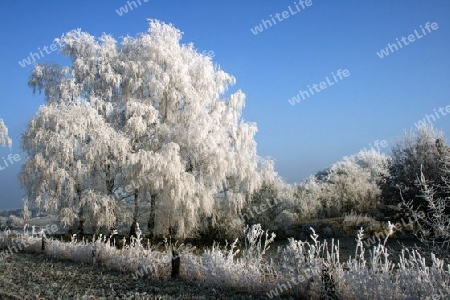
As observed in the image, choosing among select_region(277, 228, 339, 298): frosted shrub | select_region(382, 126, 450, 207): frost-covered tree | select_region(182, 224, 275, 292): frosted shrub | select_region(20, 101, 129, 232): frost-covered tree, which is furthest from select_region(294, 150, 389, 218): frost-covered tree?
select_region(277, 228, 339, 298): frosted shrub

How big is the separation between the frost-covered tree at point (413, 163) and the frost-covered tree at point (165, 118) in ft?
18.6

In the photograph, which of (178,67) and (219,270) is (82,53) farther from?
(219,270)

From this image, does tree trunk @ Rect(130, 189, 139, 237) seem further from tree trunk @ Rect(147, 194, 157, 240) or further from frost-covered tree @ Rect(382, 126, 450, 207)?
frost-covered tree @ Rect(382, 126, 450, 207)

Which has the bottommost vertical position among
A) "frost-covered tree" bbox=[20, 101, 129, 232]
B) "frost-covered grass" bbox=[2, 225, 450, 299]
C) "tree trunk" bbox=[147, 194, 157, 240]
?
"frost-covered grass" bbox=[2, 225, 450, 299]

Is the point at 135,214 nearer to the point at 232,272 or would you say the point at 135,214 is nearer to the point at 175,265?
the point at 175,265

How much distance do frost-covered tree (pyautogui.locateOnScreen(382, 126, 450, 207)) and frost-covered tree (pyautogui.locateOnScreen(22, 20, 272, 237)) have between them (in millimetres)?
5673

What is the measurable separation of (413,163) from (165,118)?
11.0 meters

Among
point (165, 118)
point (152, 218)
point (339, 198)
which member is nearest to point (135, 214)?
point (152, 218)

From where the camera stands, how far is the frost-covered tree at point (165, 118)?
613 inches

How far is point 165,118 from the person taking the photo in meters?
18.1

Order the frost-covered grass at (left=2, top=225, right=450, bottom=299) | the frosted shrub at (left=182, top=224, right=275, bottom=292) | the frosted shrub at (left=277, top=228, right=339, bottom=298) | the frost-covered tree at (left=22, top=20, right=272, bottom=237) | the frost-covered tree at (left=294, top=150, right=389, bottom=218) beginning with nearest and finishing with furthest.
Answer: the frost-covered grass at (left=2, top=225, right=450, bottom=299), the frosted shrub at (left=277, top=228, right=339, bottom=298), the frosted shrub at (left=182, top=224, right=275, bottom=292), the frost-covered tree at (left=22, top=20, right=272, bottom=237), the frost-covered tree at (left=294, top=150, right=389, bottom=218)

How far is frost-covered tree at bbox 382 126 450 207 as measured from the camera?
1570cm

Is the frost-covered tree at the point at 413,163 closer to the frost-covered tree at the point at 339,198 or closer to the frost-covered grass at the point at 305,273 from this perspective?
the frost-covered tree at the point at 339,198

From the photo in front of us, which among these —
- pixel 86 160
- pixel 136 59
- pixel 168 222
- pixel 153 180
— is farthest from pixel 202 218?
pixel 136 59
